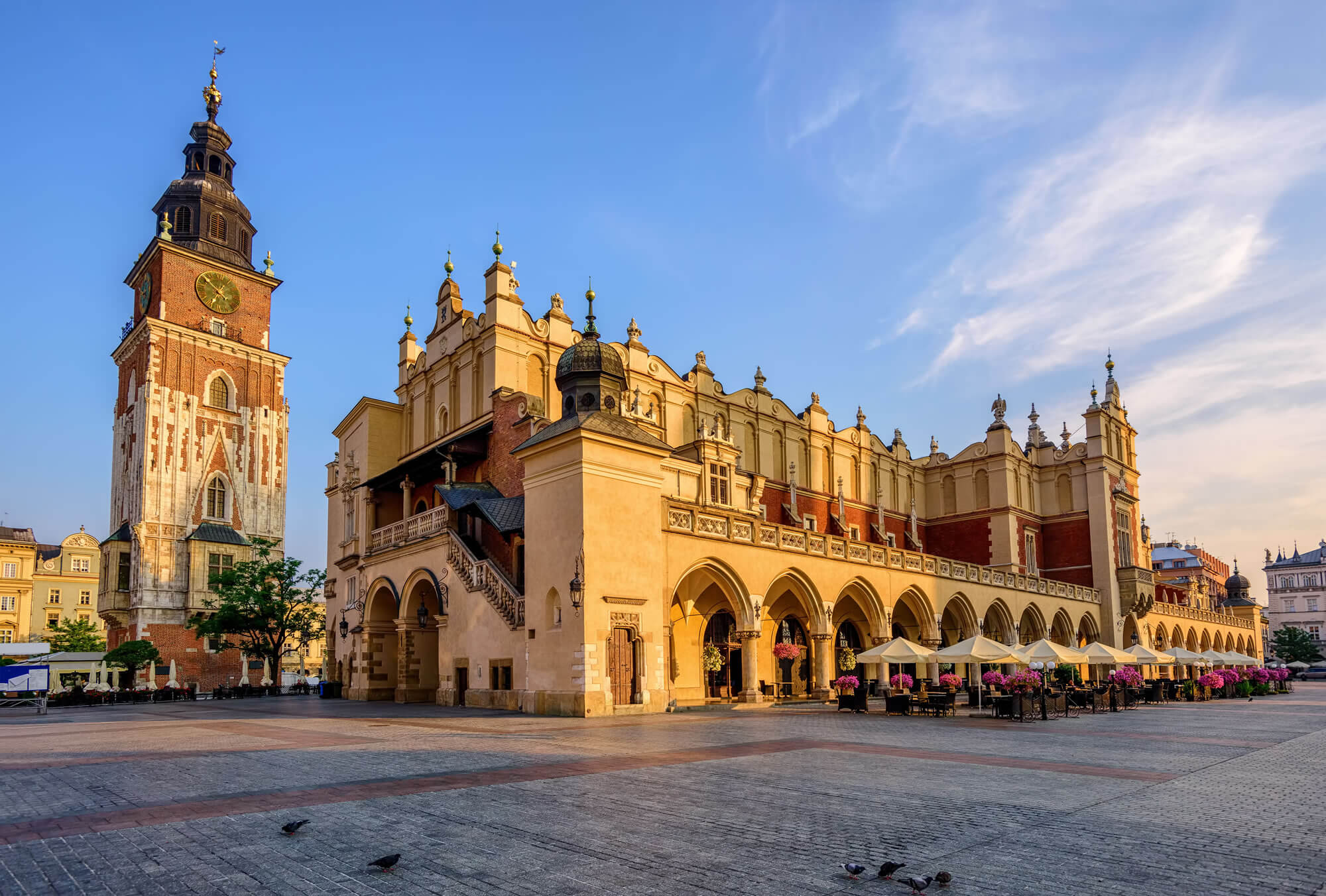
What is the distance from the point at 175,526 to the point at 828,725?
50602 millimetres

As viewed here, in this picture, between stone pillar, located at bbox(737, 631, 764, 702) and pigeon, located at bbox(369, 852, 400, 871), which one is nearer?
pigeon, located at bbox(369, 852, 400, 871)

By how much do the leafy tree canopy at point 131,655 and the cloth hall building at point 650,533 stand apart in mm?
15075

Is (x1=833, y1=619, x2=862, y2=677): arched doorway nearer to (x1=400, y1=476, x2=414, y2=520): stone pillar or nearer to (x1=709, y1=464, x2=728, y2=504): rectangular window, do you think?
(x1=709, y1=464, x2=728, y2=504): rectangular window

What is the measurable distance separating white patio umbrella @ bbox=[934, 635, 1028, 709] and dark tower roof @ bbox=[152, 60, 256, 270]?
5688 cm

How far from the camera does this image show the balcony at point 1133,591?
53.3 meters

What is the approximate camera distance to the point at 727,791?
10.6 m

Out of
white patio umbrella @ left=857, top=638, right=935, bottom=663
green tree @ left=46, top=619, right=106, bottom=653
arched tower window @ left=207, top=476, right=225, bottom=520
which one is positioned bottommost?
green tree @ left=46, top=619, right=106, bottom=653

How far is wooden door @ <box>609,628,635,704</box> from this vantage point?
24672 mm

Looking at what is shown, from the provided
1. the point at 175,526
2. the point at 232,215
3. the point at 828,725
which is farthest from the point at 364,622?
the point at 232,215

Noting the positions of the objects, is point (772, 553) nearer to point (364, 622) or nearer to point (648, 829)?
point (364, 622)

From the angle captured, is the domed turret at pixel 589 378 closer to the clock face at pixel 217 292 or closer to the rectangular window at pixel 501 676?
the rectangular window at pixel 501 676

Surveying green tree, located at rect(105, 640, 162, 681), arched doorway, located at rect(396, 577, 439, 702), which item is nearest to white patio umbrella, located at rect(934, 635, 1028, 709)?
arched doorway, located at rect(396, 577, 439, 702)

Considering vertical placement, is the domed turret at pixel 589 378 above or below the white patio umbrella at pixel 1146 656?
above

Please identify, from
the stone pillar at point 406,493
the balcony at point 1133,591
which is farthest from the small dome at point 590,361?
the balcony at point 1133,591
